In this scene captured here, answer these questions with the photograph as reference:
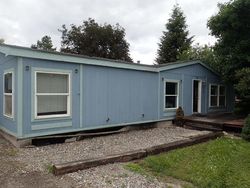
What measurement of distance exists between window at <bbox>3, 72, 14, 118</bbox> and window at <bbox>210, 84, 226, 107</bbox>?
1055cm

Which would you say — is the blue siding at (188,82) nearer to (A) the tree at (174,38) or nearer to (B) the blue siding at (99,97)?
(B) the blue siding at (99,97)

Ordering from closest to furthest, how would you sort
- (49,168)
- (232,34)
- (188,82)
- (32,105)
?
(49,168)
(32,105)
(232,34)
(188,82)

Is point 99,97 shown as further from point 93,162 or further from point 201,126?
point 201,126

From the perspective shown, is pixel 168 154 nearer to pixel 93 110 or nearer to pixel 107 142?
pixel 107 142

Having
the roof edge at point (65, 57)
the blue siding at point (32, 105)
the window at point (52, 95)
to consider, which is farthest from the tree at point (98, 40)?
the window at point (52, 95)

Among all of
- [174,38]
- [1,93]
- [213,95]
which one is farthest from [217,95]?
[174,38]

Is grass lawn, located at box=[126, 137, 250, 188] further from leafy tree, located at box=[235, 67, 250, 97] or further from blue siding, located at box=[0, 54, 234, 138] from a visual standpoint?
leafy tree, located at box=[235, 67, 250, 97]

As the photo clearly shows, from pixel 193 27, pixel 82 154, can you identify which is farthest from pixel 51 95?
pixel 193 27

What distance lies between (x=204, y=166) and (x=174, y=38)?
931 inches

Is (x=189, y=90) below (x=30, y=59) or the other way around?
below

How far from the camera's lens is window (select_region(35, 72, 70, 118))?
7375mm

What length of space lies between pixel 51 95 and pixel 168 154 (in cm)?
387

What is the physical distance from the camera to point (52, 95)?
25.2ft

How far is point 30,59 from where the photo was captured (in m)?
7.02
